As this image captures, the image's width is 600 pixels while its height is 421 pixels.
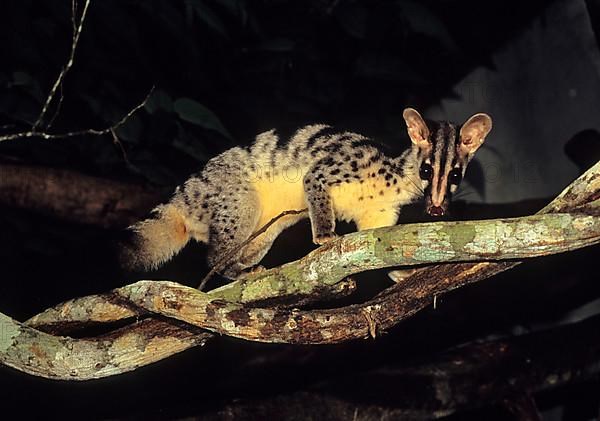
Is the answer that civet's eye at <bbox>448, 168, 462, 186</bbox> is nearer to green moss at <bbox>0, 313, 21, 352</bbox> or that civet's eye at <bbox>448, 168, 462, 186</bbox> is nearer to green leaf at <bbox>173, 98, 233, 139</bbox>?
green leaf at <bbox>173, 98, 233, 139</bbox>

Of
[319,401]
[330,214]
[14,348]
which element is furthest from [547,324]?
[14,348]

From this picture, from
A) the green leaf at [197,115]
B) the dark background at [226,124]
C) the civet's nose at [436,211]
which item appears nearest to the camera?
the civet's nose at [436,211]

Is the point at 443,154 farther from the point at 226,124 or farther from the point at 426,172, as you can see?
the point at 226,124

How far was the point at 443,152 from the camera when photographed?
10.5 feet

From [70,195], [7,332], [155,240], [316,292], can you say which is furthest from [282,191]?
[7,332]

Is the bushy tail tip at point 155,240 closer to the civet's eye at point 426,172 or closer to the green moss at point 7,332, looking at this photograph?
the green moss at point 7,332

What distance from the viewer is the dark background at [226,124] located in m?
4.27

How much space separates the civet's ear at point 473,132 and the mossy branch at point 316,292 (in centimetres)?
83

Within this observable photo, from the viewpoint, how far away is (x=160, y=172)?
15.1 feet

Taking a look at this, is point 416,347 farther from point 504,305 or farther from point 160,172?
point 160,172

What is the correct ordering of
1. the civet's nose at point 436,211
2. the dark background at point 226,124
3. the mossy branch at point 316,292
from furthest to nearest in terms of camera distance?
the dark background at point 226,124 < the civet's nose at point 436,211 < the mossy branch at point 316,292

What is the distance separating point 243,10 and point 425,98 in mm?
1720

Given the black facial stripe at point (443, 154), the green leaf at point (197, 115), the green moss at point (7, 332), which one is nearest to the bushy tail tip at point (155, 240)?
the green leaf at point (197, 115)

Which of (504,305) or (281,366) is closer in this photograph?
(281,366)
